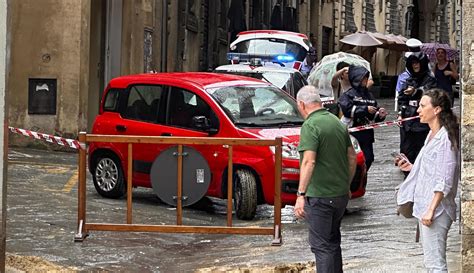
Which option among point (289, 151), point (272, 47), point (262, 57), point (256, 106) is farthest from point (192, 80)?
point (272, 47)

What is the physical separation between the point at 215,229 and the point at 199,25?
76.6 feet

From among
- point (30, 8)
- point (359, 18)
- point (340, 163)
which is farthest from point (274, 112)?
point (359, 18)

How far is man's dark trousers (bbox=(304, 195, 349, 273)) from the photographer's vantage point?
9469 mm

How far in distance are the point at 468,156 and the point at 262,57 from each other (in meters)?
20.1

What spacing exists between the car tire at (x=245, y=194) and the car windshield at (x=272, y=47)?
1732 cm

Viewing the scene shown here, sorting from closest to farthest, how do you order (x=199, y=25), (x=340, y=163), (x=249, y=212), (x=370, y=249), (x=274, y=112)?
(x=340, y=163)
(x=370, y=249)
(x=249, y=212)
(x=274, y=112)
(x=199, y=25)

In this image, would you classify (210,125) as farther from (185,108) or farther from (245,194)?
(245,194)

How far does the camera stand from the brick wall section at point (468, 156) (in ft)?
28.8

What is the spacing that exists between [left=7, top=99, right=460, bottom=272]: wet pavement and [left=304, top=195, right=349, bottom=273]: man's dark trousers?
120 centimetres

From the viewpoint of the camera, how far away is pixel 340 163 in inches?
376

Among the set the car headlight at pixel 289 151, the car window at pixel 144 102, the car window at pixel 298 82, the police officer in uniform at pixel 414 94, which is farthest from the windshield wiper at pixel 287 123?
the car window at pixel 298 82

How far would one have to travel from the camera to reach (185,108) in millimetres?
15039

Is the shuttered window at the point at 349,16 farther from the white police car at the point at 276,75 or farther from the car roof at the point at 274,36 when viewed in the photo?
the white police car at the point at 276,75

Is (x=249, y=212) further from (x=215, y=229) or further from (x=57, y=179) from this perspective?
(x=57, y=179)
